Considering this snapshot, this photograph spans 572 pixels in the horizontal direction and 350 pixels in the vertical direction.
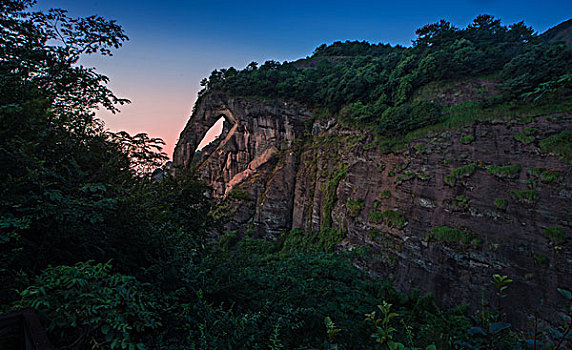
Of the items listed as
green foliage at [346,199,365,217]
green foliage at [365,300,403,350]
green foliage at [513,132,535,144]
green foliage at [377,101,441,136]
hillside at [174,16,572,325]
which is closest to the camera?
green foliage at [365,300,403,350]

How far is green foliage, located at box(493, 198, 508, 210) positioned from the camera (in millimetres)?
9695

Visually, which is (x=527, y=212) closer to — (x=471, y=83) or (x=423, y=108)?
(x=423, y=108)

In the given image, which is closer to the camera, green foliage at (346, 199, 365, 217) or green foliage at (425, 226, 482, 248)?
green foliage at (425, 226, 482, 248)

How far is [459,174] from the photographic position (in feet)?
37.5

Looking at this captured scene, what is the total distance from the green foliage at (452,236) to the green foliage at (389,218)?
4.71 feet

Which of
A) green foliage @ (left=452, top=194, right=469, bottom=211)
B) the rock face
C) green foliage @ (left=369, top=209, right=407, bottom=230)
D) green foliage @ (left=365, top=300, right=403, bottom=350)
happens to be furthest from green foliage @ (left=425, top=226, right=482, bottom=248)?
green foliage @ (left=365, top=300, right=403, bottom=350)

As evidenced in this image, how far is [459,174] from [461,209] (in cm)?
170

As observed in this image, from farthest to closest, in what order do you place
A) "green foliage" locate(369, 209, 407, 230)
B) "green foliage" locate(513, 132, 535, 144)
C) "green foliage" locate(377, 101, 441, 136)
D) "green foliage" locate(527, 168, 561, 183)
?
"green foliage" locate(377, 101, 441, 136) < "green foliage" locate(369, 209, 407, 230) < "green foliage" locate(513, 132, 535, 144) < "green foliage" locate(527, 168, 561, 183)

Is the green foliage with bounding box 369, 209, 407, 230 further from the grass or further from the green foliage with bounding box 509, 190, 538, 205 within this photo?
the green foliage with bounding box 509, 190, 538, 205

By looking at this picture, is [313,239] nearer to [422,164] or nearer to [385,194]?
[385,194]

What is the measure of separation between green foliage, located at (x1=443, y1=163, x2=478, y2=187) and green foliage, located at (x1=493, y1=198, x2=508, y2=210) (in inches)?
64.5

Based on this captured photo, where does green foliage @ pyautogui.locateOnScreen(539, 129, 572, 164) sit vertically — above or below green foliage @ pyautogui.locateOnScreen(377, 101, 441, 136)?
below

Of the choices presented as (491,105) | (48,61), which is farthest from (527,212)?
(48,61)

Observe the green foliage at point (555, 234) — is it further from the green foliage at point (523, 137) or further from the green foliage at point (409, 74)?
the green foliage at point (409, 74)
